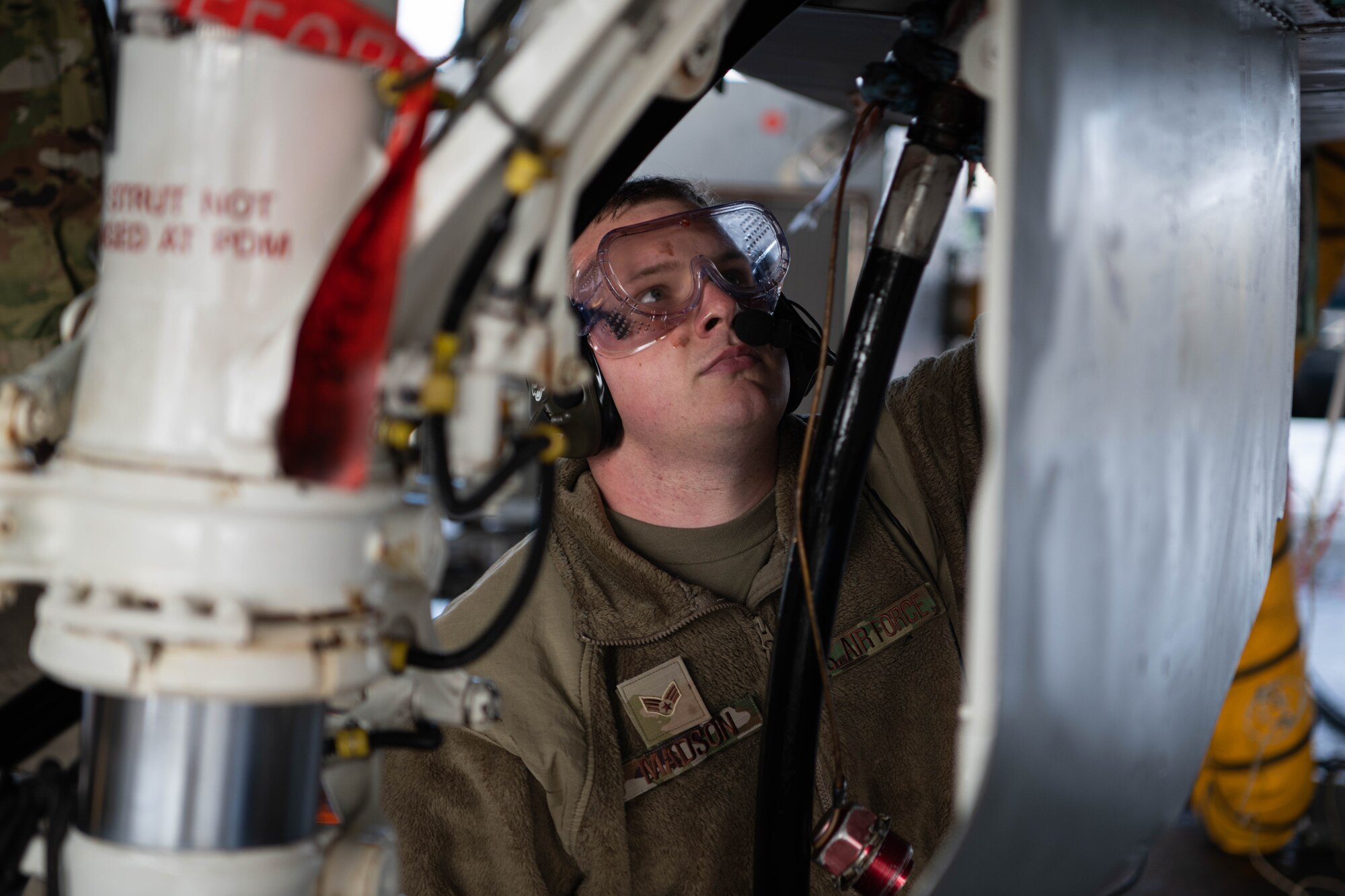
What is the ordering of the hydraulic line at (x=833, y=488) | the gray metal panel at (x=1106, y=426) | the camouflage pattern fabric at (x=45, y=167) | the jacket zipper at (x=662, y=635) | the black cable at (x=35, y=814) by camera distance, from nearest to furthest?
1. the gray metal panel at (x=1106, y=426)
2. the black cable at (x=35, y=814)
3. the hydraulic line at (x=833, y=488)
4. the camouflage pattern fabric at (x=45, y=167)
5. the jacket zipper at (x=662, y=635)

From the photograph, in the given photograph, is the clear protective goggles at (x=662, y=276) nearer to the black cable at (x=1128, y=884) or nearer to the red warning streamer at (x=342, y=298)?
the red warning streamer at (x=342, y=298)

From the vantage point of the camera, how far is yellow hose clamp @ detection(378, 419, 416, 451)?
62 cm

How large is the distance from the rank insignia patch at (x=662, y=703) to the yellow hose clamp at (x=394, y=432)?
0.87m

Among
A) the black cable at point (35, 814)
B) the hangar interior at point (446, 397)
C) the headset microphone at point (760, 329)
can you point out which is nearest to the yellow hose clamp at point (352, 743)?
the hangar interior at point (446, 397)

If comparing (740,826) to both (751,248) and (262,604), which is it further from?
(262,604)

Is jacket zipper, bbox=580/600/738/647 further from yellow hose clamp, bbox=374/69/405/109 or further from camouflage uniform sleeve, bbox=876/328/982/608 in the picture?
yellow hose clamp, bbox=374/69/405/109

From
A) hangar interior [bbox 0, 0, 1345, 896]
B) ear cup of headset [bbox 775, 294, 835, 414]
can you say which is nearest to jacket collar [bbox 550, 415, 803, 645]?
ear cup of headset [bbox 775, 294, 835, 414]

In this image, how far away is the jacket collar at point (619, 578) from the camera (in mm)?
1453

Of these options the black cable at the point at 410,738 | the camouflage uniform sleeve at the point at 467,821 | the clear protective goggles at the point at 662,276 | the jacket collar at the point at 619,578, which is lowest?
the camouflage uniform sleeve at the point at 467,821

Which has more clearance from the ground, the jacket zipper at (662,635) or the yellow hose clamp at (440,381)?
the yellow hose clamp at (440,381)

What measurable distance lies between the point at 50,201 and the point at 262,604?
771 mm

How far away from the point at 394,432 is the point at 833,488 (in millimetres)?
405

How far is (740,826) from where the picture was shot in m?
1.42

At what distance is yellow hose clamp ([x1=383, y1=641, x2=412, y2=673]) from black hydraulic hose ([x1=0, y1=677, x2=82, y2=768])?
0.33 metres
